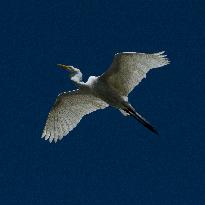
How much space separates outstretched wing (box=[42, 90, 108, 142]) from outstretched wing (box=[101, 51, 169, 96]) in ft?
6.64

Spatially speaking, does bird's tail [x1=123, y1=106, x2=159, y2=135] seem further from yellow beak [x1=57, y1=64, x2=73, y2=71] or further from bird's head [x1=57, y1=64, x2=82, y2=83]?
yellow beak [x1=57, y1=64, x2=73, y2=71]

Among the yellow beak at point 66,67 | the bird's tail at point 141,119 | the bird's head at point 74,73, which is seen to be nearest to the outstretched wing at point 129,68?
the bird's tail at point 141,119

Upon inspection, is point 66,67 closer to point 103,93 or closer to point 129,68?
point 103,93

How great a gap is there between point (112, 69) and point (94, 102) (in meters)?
2.82

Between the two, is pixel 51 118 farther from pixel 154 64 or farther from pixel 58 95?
pixel 154 64

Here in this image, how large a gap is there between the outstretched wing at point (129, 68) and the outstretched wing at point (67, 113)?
2023mm

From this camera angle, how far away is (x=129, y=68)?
2330 cm

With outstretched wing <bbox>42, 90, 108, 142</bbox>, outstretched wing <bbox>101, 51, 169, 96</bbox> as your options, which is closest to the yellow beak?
outstretched wing <bbox>42, 90, 108, 142</bbox>

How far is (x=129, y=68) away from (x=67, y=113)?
3.59 meters

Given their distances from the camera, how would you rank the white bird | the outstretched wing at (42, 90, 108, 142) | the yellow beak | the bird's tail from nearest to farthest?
1. the white bird
2. the bird's tail
3. the yellow beak
4. the outstretched wing at (42, 90, 108, 142)

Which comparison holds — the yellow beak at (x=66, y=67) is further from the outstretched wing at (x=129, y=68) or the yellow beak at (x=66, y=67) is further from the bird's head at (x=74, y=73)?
the outstretched wing at (x=129, y=68)

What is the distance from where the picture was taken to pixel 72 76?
2448cm

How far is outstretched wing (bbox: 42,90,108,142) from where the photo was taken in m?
25.8

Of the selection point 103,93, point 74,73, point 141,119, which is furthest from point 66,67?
point 141,119
